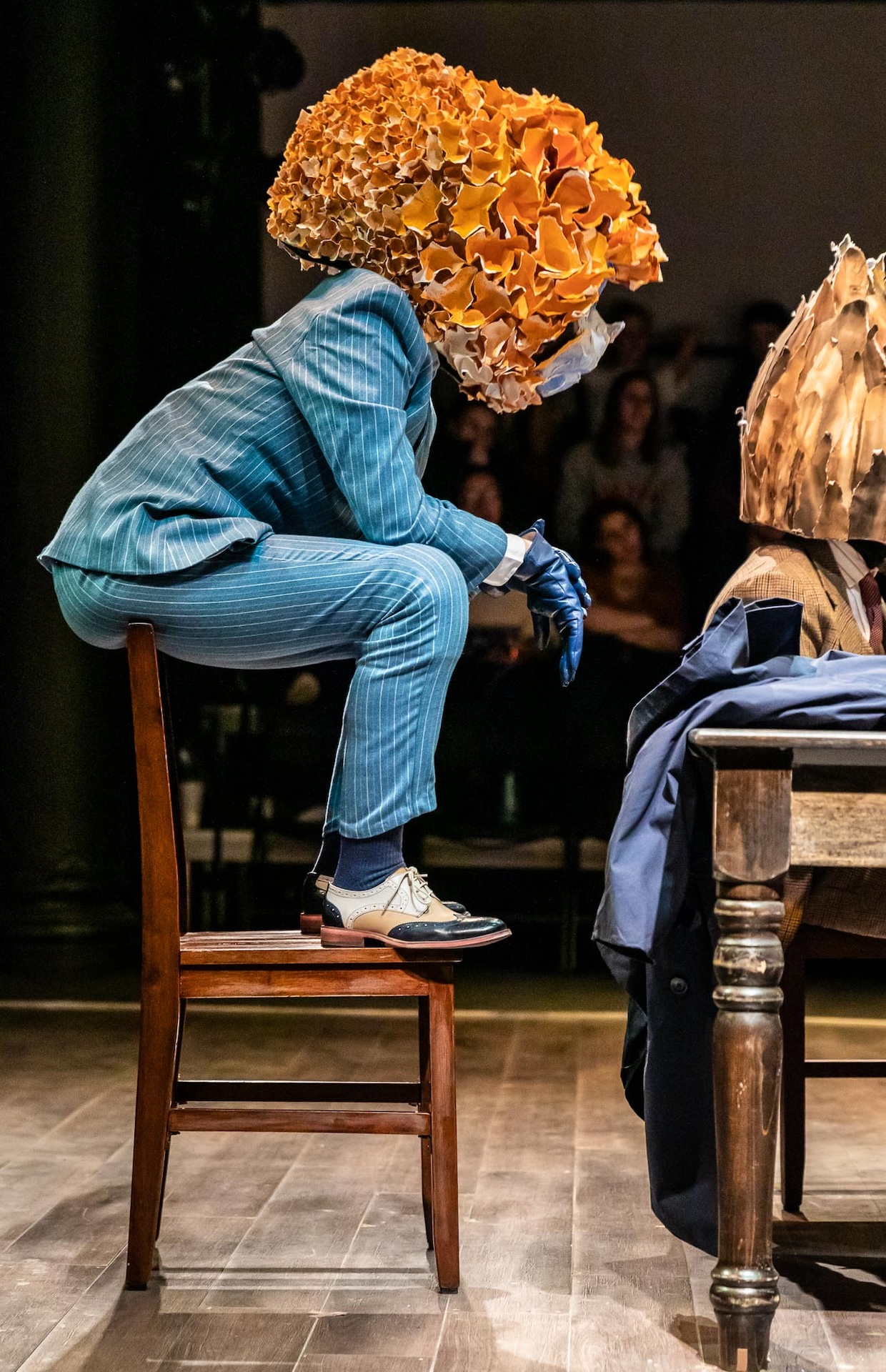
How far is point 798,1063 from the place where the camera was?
Result: 2.28 m

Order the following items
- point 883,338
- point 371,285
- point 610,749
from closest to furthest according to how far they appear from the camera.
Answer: point 371,285 < point 883,338 < point 610,749

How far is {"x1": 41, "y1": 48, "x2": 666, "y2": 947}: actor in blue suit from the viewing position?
1907mm

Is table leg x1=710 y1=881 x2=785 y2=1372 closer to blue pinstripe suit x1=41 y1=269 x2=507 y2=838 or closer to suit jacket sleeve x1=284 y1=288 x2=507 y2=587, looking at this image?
blue pinstripe suit x1=41 y1=269 x2=507 y2=838

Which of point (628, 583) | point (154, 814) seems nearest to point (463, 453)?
point (628, 583)

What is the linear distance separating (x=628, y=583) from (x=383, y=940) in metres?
2.54

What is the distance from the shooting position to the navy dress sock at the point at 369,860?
6.31ft

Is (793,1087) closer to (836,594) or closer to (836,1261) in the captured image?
(836,1261)

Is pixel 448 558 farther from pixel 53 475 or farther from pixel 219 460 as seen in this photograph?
pixel 53 475

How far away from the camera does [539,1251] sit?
2139mm

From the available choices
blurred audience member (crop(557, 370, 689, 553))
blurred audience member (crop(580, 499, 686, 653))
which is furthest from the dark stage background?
blurred audience member (crop(580, 499, 686, 653))

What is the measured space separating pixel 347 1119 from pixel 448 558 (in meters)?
0.72

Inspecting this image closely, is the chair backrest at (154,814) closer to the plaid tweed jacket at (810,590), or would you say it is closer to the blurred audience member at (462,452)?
the plaid tweed jacket at (810,590)

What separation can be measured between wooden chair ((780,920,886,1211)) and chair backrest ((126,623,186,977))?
0.83 m

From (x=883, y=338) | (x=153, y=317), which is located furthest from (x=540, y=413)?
(x=883, y=338)
